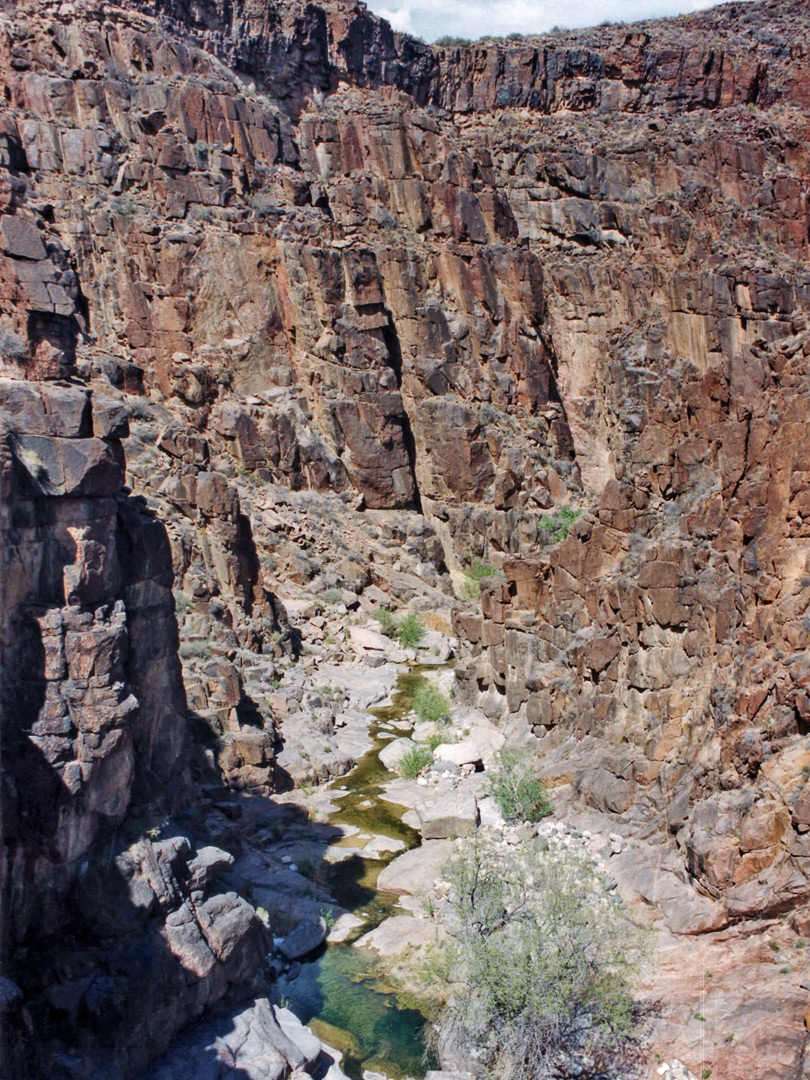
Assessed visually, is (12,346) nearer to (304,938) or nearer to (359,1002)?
(304,938)

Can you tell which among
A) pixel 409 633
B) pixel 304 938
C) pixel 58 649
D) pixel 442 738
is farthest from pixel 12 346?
pixel 409 633

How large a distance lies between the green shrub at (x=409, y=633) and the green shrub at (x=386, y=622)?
0.62 feet

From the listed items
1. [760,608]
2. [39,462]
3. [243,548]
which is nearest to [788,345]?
[760,608]

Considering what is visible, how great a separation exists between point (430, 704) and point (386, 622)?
8.62 metres

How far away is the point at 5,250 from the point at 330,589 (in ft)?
72.9

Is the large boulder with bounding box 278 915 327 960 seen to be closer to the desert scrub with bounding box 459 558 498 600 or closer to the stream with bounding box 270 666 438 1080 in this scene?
the stream with bounding box 270 666 438 1080

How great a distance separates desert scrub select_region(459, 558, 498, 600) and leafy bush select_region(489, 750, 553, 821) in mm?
19281

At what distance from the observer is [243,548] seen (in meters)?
33.5

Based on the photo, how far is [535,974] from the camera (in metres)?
14.9

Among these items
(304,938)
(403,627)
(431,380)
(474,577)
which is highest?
(431,380)

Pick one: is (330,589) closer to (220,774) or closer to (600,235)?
(220,774)

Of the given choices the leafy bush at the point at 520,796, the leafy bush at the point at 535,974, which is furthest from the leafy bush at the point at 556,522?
the leafy bush at the point at 535,974

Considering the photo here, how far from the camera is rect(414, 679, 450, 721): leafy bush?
95.5 feet

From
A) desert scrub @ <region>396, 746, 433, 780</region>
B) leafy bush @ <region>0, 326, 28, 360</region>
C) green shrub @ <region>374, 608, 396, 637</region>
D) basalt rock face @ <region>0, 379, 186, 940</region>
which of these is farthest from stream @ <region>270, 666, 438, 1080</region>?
green shrub @ <region>374, 608, 396, 637</region>
